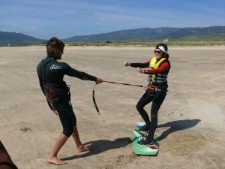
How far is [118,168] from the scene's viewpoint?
7.03m

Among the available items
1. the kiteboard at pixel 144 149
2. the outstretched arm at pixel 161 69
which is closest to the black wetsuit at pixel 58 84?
the outstretched arm at pixel 161 69

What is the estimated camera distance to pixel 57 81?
6.77 m

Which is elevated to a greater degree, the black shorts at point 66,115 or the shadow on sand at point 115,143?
the black shorts at point 66,115

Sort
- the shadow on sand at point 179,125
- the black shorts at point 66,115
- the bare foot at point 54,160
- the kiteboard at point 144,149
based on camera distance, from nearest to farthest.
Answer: the black shorts at point 66,115, the bare foot at point 54,160, the kiteboard at point 144,149, the shadow on sand at point 179,125

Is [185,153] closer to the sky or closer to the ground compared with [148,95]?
closer to the ground

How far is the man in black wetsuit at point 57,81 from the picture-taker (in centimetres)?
665

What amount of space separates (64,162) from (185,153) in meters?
2.68

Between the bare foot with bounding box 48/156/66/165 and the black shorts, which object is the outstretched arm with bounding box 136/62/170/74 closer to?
the black shorts

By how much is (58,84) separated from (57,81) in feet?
0.25

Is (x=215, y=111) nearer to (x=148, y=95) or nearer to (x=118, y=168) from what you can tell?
(x=148, y=95)

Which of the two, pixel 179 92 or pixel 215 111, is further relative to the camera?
pixel 179 92

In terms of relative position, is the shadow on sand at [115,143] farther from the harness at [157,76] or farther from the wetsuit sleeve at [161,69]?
the wetsuit sleeve at [161,69]

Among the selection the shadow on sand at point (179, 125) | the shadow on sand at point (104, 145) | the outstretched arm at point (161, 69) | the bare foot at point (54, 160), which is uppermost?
the outstretched arm at point (161, 69)

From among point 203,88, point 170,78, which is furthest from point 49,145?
point 170,78
